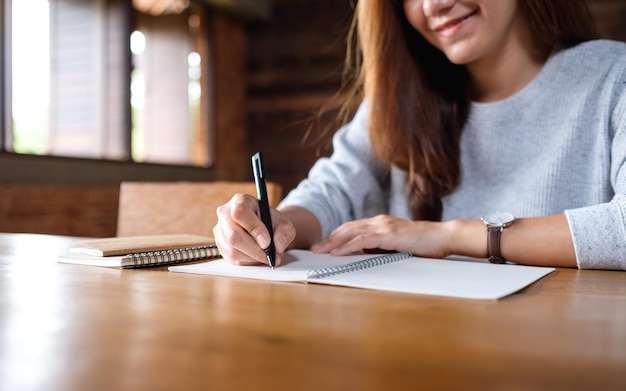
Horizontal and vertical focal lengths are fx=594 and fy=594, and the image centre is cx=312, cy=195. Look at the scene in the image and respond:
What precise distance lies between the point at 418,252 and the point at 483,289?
0.32 meters

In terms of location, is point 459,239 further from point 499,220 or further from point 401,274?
point 401,274

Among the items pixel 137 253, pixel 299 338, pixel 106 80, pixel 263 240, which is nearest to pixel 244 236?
pixel 263 240

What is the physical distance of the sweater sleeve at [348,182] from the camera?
128 cm

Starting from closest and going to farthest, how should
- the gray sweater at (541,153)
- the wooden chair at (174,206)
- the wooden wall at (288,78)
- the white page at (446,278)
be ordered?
the white page at (446,278), the gray sweater at (541,153), the wooden chair at (174,206), the wooden wall at (288,78)

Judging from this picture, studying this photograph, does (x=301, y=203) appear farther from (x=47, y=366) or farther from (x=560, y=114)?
(x=47, y=366)

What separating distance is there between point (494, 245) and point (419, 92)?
0.51 metres

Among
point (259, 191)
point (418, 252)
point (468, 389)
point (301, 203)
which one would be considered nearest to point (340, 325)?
point (468, 389)

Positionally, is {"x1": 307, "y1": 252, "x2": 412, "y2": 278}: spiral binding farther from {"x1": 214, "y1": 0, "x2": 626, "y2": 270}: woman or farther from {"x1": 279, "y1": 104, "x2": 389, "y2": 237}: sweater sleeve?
{"x1": 279, "y1": 104, "x2": 389, "y2": 237}: sweater sleeve

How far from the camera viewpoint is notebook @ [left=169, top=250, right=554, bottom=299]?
61cm

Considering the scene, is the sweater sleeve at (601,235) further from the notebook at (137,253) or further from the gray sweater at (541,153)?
the notebook at (137,253)

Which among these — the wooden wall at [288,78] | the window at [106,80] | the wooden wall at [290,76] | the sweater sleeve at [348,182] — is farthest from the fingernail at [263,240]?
the wooden wall at [290,76]

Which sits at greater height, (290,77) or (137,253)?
(290,77)

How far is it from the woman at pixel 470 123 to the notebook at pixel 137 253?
0.14 m

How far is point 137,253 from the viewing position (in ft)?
2.73
